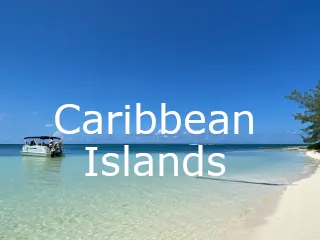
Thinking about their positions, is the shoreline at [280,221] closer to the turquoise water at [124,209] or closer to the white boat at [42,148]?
the turquoise water at [124,209]

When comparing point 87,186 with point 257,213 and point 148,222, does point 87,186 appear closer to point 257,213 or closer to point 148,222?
point 148,222

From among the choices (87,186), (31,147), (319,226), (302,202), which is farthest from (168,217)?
(31,147)

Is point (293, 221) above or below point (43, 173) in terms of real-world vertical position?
above

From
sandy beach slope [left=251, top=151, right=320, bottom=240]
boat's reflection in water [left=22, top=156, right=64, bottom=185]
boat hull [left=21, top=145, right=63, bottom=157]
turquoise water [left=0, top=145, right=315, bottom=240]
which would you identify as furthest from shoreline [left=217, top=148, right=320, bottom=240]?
boat hull [left=21, top=145, right=63, bottom=157]

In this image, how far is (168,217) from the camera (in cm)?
870

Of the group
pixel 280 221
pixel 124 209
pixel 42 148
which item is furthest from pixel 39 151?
pixel 280 221

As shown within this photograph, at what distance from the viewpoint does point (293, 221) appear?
7469 millimetres

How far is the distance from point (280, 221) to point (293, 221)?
1.06ft

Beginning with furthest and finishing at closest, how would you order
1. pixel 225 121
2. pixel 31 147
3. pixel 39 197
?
pixel 31 147, pixel 225 121, pixel 39 197

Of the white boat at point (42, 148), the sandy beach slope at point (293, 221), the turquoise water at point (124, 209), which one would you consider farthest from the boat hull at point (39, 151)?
the sandy beach slope at point (293, 221)

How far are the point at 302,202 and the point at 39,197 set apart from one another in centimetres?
1018

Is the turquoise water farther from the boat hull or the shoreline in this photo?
the boat hull

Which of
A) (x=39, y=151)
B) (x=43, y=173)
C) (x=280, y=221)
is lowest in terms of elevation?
(x=43, y=173)

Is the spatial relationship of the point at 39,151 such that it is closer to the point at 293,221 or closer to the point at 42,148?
the point at 42,148
